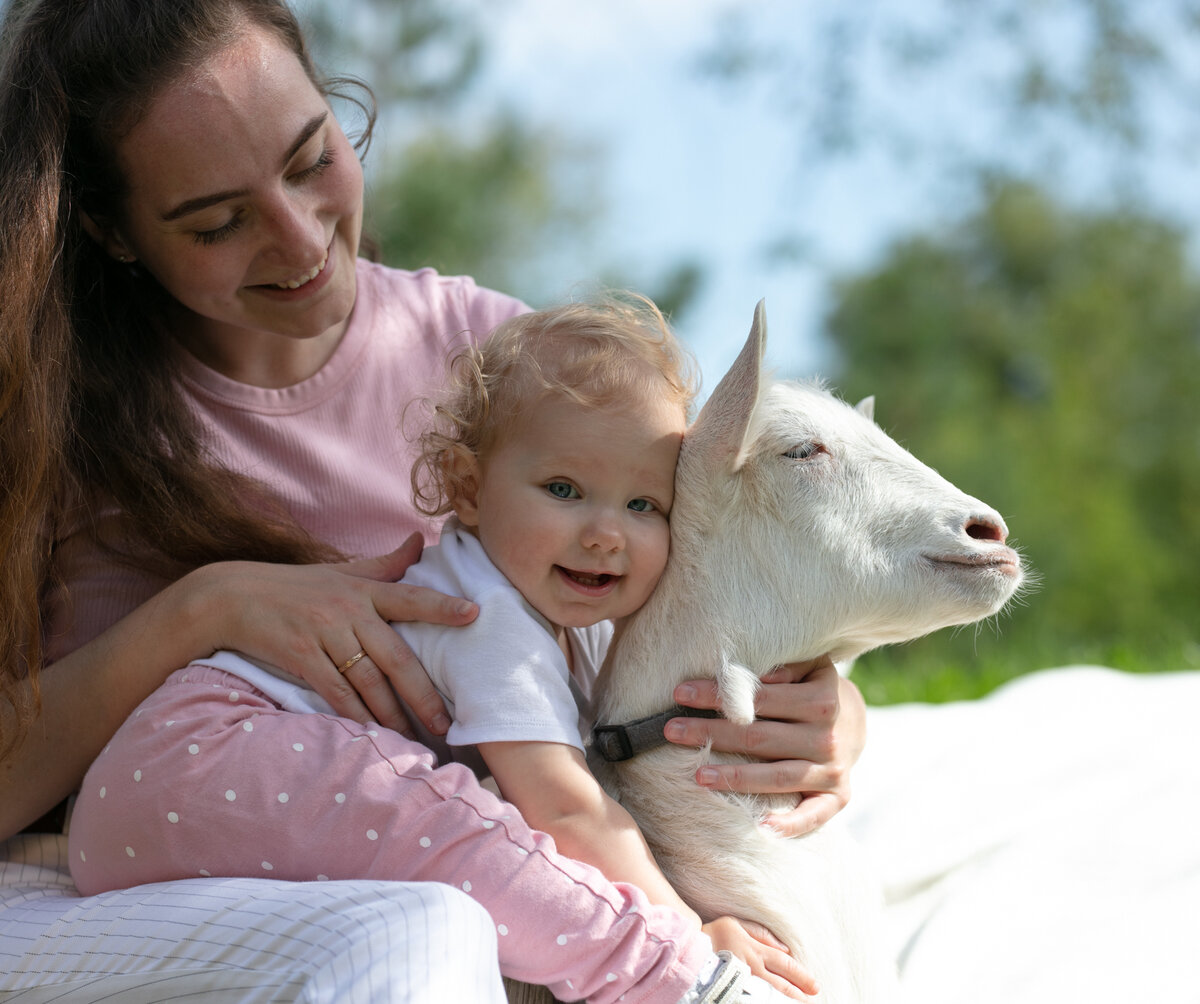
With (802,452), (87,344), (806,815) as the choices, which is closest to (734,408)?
(802,452)

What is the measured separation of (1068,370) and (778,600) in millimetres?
17950

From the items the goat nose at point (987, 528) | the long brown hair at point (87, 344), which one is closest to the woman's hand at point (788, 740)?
the goat nose at point (987, 528)

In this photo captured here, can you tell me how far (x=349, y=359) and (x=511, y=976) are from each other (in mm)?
1224

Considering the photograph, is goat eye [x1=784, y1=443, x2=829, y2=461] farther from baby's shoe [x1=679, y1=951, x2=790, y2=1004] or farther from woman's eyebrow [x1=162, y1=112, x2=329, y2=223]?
woman's eyebrow [x1=162, y1=112, x2=329, y2=223]

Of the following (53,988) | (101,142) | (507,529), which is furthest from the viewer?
(101,142)

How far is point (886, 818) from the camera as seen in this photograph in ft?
7.62

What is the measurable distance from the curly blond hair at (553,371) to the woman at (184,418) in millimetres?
224

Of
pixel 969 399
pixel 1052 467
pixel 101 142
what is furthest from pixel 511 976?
pixel 1052 467

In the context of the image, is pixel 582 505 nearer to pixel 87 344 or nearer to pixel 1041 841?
pixel 87 344

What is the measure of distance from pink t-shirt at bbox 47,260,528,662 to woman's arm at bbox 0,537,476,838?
240 millimetres

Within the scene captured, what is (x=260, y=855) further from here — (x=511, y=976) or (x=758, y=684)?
(x=758, y=684)

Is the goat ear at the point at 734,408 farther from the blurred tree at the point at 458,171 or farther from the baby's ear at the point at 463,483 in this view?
the blurred tree at the point at 458,171

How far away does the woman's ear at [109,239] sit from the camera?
192 centimetres

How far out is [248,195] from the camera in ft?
5.90
